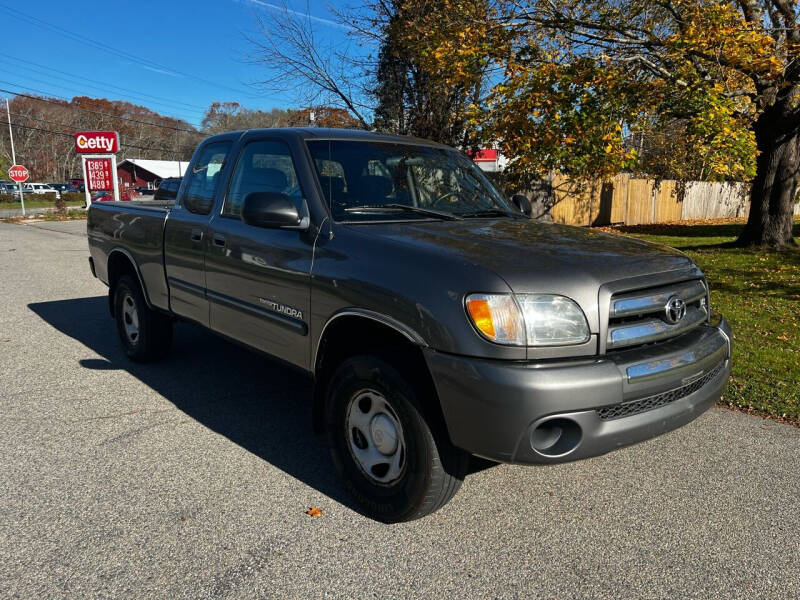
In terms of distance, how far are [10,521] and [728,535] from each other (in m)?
3.51

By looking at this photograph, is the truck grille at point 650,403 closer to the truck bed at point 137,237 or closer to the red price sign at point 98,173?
the truck bed at point 137,237

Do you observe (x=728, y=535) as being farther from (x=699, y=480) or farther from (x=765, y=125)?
(x=765, y=125)

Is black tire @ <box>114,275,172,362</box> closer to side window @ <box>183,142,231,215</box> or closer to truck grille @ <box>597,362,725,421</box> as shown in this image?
side window @ <box>183,142,231,215</box>

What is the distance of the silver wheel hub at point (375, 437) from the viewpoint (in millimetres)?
3025

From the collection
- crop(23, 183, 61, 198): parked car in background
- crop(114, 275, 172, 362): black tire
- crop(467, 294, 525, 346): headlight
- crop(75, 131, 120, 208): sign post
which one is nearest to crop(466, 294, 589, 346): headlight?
crop(467, 294, 525, 346): headlight

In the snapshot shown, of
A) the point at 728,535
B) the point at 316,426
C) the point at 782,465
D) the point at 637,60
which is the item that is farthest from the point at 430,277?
the point at 637,60

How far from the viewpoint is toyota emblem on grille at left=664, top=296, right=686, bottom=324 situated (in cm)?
296

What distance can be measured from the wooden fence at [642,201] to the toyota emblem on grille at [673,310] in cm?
1561

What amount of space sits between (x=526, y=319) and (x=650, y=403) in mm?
762

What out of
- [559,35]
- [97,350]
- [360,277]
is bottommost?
[97,350]

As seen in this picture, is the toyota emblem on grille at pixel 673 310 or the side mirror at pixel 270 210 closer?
the toyota emblem on grille at pixel 673 310

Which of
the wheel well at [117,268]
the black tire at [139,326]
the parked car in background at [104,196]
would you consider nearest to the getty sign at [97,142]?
the parked car in background at [104,196]

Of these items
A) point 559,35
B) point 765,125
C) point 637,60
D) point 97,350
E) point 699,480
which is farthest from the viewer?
point 765,125

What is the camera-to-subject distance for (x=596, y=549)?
2.89 meters
